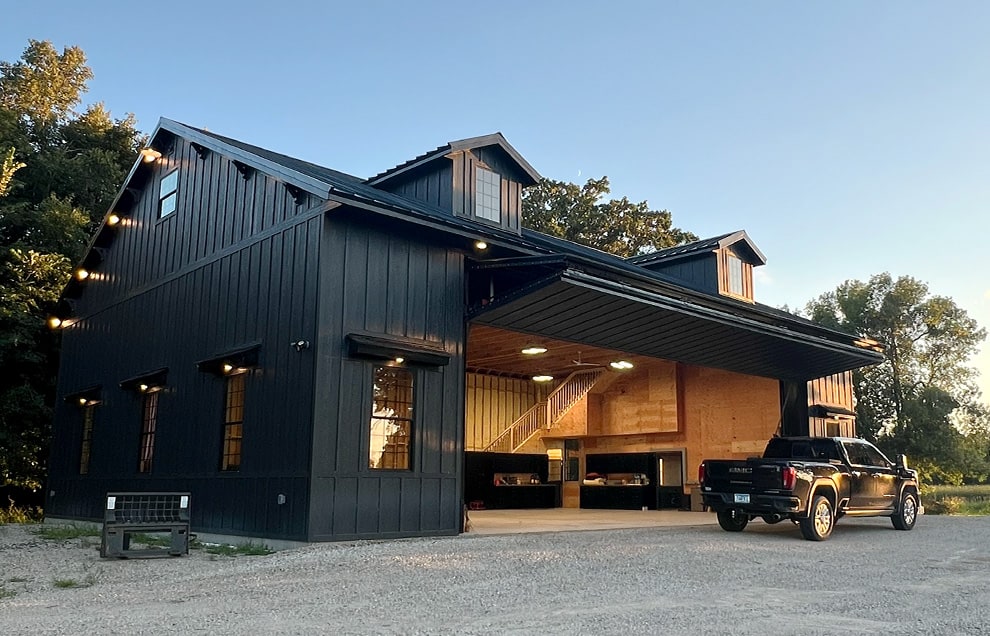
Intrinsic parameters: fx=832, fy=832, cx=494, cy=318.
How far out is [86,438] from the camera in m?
19.4

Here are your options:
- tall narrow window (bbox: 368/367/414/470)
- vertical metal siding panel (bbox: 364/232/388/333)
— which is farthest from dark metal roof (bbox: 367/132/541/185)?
tall narrow window (bbox: 368/367/414/470)

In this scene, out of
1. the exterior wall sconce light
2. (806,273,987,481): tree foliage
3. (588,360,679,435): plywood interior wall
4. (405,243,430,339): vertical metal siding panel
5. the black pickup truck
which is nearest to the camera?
(405,243,430,339): vertical metal siding panel

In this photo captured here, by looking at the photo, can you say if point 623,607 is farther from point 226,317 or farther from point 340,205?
point 226,317

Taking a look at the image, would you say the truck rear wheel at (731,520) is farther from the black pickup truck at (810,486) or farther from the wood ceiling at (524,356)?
the wood ceiling at (524,356)

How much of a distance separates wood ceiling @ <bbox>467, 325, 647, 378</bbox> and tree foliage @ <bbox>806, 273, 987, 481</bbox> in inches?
941

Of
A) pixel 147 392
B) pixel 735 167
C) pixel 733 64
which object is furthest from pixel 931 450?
pixel 147 392

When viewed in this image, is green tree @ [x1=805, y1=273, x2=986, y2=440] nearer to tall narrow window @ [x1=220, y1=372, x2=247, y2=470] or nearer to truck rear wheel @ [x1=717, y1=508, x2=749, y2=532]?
truck rear wheel @ [x1=717, y1=508, x2=749, y2=532]

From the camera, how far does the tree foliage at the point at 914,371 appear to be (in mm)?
40531

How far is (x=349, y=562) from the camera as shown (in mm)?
9773

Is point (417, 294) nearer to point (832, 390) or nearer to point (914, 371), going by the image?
point (832, 390)

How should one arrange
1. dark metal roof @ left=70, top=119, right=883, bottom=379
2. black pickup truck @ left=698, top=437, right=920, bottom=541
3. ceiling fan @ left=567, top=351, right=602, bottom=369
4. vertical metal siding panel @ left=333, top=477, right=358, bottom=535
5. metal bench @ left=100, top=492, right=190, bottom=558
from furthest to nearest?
ceiling fan @ left=567, top=351, right=602, bottom=369 → black pickup truck @ left=698, top=437, right=920, bottom=541 → dark metal roof @ left=70, top=119, right=883, bottom=379 → vertical metal siding panel @ left=333, top=477, right=358, bottom=535 → metal bench @ left=100, top=492, right=190, bottom=558

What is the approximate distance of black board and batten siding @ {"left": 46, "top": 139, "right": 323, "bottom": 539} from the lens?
1230 centimetres

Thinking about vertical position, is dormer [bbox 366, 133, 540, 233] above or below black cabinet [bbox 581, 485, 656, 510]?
above

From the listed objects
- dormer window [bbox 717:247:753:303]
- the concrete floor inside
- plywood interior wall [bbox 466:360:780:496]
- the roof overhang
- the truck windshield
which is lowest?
the concrete floor inside
